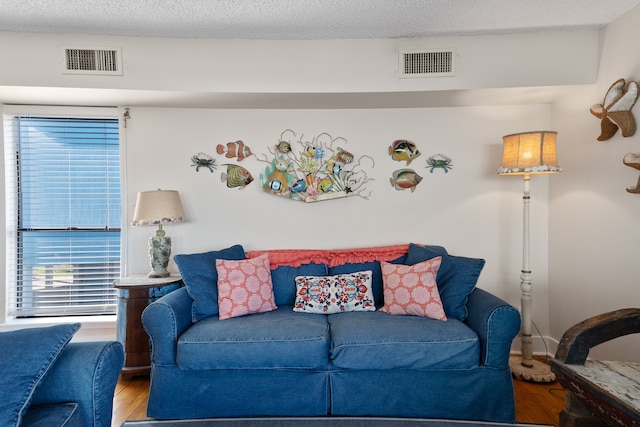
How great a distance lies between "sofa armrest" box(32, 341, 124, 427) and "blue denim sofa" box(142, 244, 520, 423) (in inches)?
23.5

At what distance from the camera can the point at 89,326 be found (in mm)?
2816

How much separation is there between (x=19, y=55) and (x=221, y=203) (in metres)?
1.68

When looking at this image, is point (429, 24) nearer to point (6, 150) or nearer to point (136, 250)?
point (136, 250)

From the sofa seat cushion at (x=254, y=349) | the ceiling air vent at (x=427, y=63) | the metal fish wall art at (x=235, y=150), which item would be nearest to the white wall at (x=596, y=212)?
the ceiling air vent at (x=427, y=63)

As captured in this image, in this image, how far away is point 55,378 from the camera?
4.00 ft

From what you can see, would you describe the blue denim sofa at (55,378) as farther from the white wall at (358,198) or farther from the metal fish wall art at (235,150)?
the metal fish wall art at (235,150)

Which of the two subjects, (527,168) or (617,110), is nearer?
(617,110)

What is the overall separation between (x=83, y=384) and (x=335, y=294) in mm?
1441

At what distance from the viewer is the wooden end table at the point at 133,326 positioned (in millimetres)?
2312

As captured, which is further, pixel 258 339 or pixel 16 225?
pixel 16 225

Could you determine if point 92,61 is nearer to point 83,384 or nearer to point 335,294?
point 83,384

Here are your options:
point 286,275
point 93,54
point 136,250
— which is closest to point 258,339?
point 286,275

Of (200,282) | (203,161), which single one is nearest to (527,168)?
(200,282)

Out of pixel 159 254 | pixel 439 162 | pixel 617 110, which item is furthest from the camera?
pixel 439 162
